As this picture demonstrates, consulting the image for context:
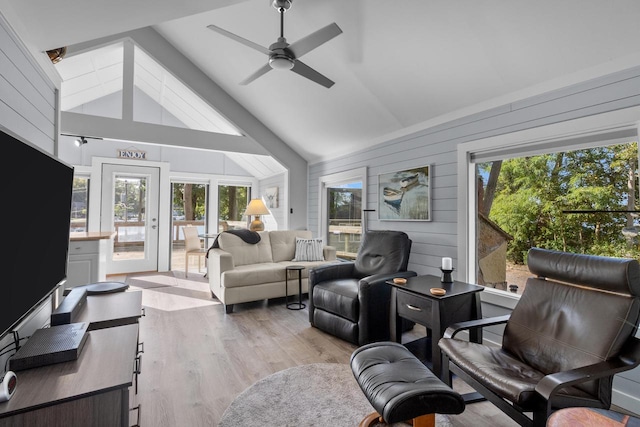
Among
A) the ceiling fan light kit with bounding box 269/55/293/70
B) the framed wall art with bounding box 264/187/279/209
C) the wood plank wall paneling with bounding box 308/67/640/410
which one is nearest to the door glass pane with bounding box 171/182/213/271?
the framed wall art with bounding box 264/187/279/209

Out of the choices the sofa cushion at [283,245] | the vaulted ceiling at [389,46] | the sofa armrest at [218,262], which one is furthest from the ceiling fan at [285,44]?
the sofa cushion at [283,245]

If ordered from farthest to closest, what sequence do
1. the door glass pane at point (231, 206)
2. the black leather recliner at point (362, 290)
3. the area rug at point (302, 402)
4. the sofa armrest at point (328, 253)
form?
1. the door glass pane at point (231, 206)
2. the sofa armrest at point (328, 253)
3. the black leather recliner at point (362, 290)
4. the area rug at point (302, 402)

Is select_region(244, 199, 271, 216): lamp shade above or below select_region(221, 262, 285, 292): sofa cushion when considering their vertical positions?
above

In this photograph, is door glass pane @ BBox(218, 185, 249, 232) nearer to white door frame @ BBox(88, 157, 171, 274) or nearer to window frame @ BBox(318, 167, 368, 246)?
white door frame @ BBox(88, 157, 171, 274)

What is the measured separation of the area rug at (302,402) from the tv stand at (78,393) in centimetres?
81

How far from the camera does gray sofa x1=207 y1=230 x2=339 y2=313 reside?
376 centimetres

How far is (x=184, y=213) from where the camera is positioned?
6.71 meters

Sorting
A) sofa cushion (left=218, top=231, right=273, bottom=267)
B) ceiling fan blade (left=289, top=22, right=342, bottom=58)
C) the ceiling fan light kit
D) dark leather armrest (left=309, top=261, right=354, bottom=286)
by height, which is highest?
ceiling fan blade (left=289, top=22, right=342, bottom=58)

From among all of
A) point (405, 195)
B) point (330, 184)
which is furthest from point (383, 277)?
point (330, 184)

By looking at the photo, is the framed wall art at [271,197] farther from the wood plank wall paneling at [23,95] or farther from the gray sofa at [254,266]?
the wood plank wall paneling at [23,95]

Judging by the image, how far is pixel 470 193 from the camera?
118 inches

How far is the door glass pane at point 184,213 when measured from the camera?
6.59 m

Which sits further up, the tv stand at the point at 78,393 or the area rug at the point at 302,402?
the tv stand at the point at 78,393

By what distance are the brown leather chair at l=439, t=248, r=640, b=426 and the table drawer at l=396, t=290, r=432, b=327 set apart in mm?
295
